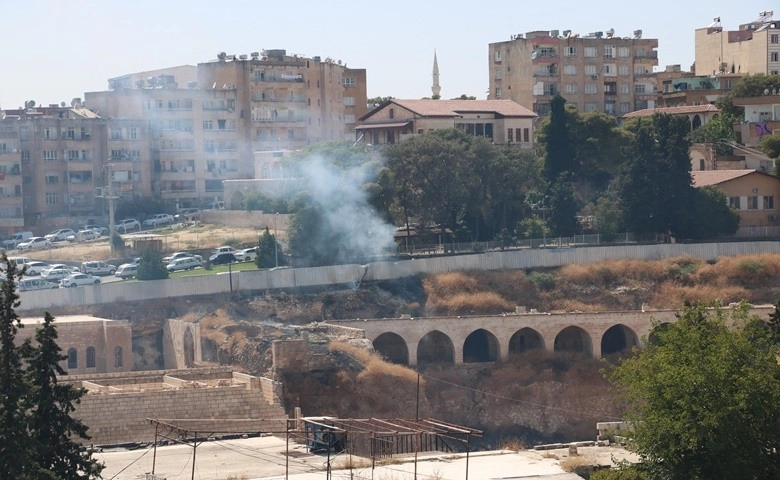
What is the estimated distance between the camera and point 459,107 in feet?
365

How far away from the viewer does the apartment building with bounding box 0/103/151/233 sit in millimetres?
107188

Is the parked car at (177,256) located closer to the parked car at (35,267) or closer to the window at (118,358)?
the parked car at (35,267)

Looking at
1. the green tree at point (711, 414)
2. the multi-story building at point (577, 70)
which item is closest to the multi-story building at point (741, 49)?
the multi-story building at point (577, 70)

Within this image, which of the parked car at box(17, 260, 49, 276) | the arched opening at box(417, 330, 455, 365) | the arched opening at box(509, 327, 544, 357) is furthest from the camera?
the parked car at box(17, 260, 49, 276)

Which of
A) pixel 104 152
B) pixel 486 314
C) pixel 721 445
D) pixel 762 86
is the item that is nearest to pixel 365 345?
pixel 486 314

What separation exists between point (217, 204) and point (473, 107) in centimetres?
1624

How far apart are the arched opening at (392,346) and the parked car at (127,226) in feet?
81.9

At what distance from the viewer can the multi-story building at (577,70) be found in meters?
123

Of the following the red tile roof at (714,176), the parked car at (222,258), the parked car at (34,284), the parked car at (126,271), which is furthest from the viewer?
the red tile roof at (714,176)

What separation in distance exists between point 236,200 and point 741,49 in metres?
40.7

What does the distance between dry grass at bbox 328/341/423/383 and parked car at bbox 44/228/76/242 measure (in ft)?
90.5

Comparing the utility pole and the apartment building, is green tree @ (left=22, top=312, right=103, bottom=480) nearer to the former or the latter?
the utility pole

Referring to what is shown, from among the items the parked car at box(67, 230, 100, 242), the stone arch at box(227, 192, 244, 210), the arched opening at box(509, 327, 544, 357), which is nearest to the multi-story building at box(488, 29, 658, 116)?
the stone arch at box(227, 192, 244, 210)

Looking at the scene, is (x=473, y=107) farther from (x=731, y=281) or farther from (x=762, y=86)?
(x=731, y=281)
